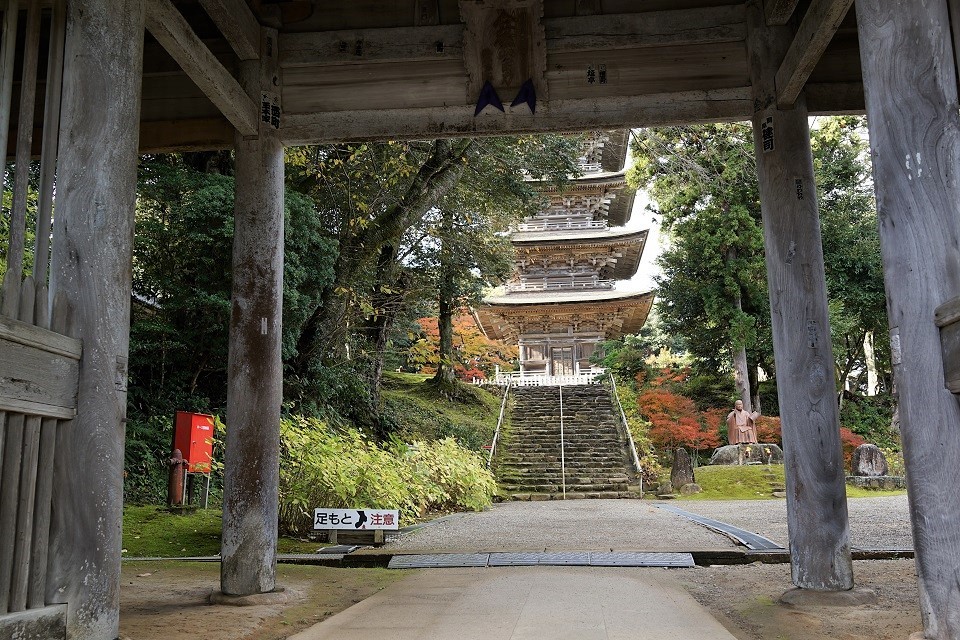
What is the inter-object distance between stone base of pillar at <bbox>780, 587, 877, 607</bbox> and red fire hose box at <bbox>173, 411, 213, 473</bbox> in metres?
6.16

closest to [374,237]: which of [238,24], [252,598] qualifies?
A: [238,24]

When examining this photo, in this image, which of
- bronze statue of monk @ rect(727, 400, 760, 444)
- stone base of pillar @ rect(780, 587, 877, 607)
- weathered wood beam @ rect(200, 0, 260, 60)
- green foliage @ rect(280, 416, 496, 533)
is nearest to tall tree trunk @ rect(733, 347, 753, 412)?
bronze statue of monk @ rect(727, 400, 760, 444)

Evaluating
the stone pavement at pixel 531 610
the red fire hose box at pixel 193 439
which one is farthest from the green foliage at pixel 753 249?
the stone pavement at pixel 531 610

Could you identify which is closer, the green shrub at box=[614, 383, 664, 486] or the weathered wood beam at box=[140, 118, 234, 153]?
the weathered wood beam at box=[140, 118, 234, 153]

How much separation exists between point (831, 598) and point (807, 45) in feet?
9.97

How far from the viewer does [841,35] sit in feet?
17.5

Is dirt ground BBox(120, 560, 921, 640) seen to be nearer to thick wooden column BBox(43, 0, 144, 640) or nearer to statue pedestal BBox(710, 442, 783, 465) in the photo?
thick wooden column BBox(43, 0, 144, 640)

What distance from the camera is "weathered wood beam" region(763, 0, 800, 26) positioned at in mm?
4852

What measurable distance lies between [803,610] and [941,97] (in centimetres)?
269

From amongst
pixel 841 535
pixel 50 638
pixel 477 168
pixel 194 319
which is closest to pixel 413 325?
pixel 477 168

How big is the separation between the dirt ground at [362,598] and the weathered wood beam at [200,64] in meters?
2.87

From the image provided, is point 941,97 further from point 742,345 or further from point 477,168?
point 742,345

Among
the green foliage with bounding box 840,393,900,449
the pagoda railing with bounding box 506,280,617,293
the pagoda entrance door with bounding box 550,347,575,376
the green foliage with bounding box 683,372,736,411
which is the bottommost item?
the green foliage with bounding box 840,393,900,449

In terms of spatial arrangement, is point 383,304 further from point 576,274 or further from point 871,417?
point 871,417
